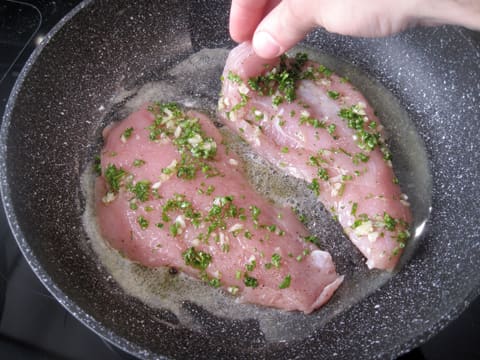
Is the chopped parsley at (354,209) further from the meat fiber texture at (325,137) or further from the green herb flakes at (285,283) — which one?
the green herb flakes at (285,283)

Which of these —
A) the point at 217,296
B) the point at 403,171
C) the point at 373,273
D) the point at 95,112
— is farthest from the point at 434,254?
the point at 95,112

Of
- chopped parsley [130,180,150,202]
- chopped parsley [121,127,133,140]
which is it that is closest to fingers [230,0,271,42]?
chopped parsley [121,127,133,140]

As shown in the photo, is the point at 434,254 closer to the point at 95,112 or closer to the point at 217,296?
the point at 217,296

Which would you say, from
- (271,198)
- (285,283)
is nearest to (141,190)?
(271,198)

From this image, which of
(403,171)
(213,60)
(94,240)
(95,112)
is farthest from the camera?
(213,60)

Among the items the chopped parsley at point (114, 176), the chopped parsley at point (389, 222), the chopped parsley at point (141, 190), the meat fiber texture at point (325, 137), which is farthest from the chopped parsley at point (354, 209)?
the chopped parsley at point (114, 176)

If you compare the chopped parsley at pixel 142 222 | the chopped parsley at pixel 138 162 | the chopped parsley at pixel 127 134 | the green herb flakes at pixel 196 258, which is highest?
the chopped parsley at pixel 127 134
